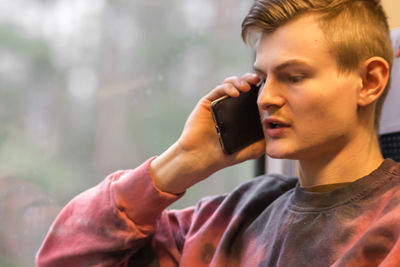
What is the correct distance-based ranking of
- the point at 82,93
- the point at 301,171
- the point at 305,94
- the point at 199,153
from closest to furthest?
the point at 305,94 < the point at 301,171 < the point at 199,153 < the point at 82,93

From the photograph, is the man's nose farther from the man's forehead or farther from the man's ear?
the man's ear

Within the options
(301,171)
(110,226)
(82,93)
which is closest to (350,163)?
(301,171)

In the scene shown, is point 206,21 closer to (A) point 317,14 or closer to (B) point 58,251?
(A) point 317,14

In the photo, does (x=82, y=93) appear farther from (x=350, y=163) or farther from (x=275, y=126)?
(x=350, y=163)

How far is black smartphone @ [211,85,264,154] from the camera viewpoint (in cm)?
114

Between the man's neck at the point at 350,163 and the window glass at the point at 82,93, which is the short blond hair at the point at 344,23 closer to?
the man's neck at the point at 350,163

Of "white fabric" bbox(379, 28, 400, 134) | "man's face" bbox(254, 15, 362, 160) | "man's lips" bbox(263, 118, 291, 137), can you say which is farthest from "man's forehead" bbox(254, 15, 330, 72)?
"white fabric" bbox(379, 28, 400, 134)

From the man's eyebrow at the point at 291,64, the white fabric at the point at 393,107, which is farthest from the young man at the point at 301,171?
the white fabric at the point at 393,107

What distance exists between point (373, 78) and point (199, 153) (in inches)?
17.5

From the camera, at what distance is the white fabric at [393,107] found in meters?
1.23

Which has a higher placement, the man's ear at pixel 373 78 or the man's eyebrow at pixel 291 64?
the man's eyebrow at pixel 291 64

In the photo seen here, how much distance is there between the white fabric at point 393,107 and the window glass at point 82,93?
67cm

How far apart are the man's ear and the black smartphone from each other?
11.0 inches

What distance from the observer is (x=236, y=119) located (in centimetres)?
115
